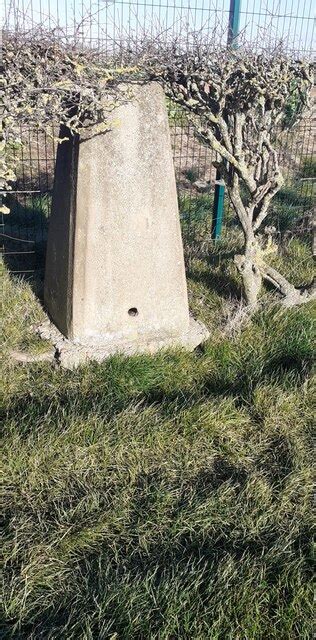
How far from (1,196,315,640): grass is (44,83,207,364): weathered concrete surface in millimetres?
282

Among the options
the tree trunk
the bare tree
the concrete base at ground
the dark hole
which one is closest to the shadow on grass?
the concrete base at ground

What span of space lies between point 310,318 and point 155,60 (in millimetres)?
2171

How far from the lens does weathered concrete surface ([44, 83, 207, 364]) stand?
12.2ft

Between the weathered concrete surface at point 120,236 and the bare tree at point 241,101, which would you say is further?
the bare tree at point 241,101

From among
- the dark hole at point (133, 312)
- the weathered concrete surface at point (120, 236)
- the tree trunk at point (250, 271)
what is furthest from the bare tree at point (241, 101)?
the dark hole at point (133, 312)

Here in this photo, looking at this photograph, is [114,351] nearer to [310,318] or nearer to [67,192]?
[67,192]

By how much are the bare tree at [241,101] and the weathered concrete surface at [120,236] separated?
1.03 feet

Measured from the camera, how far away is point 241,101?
4.07 metres

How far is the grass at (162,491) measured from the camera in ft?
7.84

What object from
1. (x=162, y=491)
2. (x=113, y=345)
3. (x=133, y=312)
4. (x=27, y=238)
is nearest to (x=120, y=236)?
(x=133, y=312)

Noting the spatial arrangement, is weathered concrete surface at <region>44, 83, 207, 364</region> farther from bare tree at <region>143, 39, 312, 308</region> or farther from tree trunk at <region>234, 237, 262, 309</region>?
tree trunk at <region>234, 237, 262, 309</region>

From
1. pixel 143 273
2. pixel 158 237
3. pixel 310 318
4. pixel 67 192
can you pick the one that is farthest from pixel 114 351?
pixel 310 318

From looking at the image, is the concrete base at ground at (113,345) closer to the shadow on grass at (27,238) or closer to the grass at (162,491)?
the grass at (162,491)

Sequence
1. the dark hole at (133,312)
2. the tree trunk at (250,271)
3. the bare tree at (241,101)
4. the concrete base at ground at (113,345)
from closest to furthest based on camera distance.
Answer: the bare tree at (241,101)
the concrete base at ground at (113,345)
the dark hole at (133,312)
the tree trunk at (250,271)
